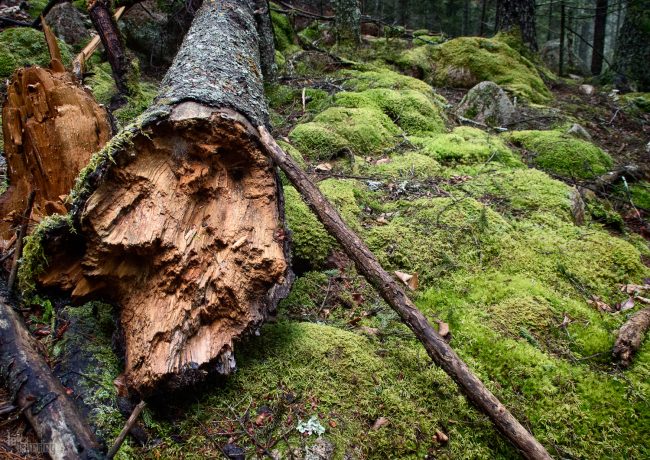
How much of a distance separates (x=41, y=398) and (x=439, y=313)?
254 centimetres

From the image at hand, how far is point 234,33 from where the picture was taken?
13.8 ft

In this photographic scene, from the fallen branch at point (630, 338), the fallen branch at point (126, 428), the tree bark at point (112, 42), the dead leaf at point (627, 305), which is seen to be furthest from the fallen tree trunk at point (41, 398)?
the tree bark at point (112, 42)

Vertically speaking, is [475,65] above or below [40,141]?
above

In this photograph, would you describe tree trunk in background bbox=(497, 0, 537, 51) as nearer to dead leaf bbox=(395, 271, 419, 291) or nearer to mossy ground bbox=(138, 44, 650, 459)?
mossy ground bbox=(138, 44, 650, 459)

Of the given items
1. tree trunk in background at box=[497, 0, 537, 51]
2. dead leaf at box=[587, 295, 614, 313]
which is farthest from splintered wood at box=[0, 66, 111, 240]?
tree trunk in background at box=[497, 0, 537, 51]

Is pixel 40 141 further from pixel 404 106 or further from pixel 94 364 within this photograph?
pixel 404 106

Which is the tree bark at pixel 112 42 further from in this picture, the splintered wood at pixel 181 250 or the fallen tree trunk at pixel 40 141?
the splintered wood at pixel 181 250

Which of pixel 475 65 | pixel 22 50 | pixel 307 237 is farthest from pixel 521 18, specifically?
pixel 22 50

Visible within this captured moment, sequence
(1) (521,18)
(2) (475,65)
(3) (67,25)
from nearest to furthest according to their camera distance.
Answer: (3) (67,25) → (2) (475,65) → (1) (521,18)

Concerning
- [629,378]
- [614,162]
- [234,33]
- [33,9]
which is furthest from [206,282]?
[33,9]

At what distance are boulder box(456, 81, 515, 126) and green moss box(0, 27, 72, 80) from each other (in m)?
6.85

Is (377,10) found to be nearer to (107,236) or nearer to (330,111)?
(330,111)

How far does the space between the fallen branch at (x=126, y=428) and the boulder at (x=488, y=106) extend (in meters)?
7.03

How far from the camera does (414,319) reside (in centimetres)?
233
